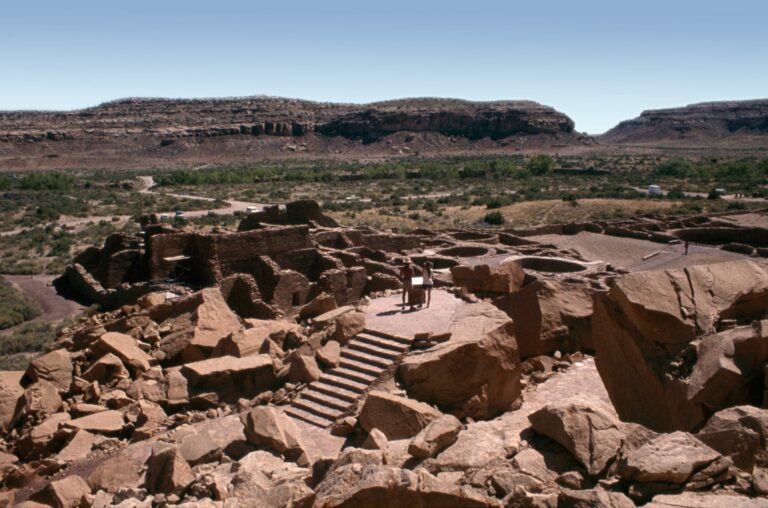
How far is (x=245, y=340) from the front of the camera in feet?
44.4

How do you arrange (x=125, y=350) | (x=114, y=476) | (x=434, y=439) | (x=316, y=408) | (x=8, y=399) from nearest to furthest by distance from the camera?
(x=434, y=439) < (x=114, y=476) < (x=316, y=408) < (x=8, y=399) < (x=125, y=350)

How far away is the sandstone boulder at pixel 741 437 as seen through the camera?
235 inches

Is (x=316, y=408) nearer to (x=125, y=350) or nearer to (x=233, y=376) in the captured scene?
(x=233, y=376)

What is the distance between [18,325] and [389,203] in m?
33.9

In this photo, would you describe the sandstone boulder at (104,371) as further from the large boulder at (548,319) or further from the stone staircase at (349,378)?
the large boulder at (548,319)

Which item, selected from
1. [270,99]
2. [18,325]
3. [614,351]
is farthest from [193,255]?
[270,99]

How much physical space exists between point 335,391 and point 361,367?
0.66 metres

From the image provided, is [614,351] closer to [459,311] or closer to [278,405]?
[459,311]

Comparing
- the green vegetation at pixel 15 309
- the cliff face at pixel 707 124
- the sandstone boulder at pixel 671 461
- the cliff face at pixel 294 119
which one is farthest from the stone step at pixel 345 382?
the cliff face at pixel 707 124

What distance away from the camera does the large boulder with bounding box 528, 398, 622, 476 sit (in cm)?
634

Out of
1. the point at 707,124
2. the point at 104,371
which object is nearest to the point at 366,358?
the point at 104,371

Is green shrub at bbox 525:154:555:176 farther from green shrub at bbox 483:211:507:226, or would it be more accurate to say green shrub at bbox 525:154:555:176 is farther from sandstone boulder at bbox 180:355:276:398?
sandstone boulder at bbox 180:355:276:398

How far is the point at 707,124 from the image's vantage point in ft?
535

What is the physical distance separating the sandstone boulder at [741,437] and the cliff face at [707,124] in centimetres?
15879
